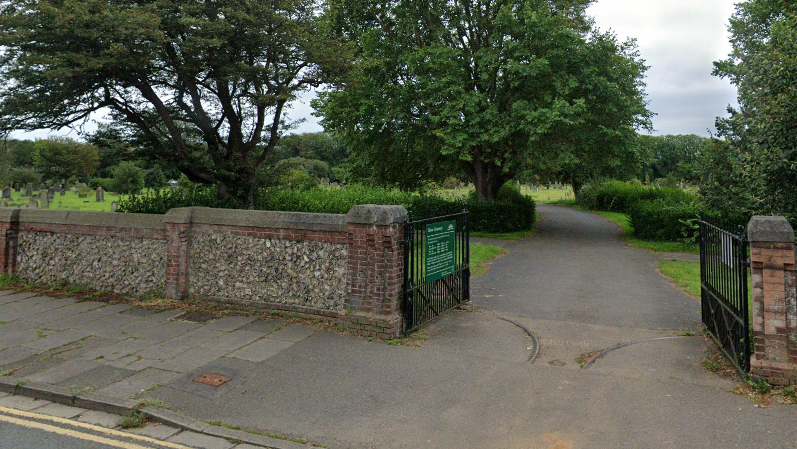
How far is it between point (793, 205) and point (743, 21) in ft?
54.1

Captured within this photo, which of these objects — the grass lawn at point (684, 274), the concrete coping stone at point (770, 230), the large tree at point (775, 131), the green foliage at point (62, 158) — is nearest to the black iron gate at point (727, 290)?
the concrete coping stone at point (770, 230)

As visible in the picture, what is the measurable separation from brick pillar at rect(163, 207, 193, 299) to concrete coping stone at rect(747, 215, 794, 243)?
843 cm

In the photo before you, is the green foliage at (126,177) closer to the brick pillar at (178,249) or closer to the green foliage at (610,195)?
the brick pillar at (178,249)

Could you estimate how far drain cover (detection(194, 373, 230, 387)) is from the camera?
584cm

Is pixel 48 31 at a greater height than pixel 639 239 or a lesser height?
greater

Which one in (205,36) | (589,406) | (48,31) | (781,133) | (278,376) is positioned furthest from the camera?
(205,36)

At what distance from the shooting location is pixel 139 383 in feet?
19.1

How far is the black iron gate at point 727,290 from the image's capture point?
5809 millimetres

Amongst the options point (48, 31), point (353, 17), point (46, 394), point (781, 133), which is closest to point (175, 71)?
point (48, 31)

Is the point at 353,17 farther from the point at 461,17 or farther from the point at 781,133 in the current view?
the point at 781,133

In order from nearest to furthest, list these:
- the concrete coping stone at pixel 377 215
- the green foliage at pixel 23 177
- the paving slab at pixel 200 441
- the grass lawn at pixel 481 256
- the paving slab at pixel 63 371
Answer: the paving slab at pixel 200 441 → the paving slab at pixel 63 371 → the concrete coping stone at pixel 377 215 → the grass lawn at pixel 481 256 → the green foliage at pixel 23 177

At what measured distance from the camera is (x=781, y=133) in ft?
30.7

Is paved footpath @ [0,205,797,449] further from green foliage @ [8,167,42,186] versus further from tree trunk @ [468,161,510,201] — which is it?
green foliage @ [8,167,42,186]

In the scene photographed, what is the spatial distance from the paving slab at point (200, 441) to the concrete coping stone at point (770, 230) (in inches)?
226
